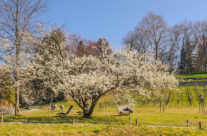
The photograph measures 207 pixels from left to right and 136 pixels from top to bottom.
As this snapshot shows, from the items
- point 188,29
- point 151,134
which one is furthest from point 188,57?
point 151,134

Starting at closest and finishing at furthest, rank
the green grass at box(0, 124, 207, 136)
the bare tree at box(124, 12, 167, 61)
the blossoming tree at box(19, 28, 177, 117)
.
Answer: the green grass at box(0, 124, 207, 136)
the blossoming tree at box(19, 28, 177, 117)
the bare tree at box(124, 12, 167, 61)

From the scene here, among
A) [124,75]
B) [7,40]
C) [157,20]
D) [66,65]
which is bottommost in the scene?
[124,75]

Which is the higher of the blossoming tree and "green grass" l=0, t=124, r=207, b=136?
the blossoming tree

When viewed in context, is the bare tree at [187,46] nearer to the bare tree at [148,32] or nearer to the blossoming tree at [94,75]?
the bare tree at [148,32]

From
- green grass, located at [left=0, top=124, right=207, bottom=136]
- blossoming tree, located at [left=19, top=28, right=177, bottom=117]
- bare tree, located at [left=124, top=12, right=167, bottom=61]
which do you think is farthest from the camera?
bare tree, located at [left=124, top=12, right=167, bottom=61]

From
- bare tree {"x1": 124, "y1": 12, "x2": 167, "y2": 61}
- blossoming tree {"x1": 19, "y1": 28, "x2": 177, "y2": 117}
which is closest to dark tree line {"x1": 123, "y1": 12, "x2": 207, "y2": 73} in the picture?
bare tree {"x1": 124, "y1": 12, "x2": 167, "y2": 61}

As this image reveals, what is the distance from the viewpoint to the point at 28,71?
59.2 ft

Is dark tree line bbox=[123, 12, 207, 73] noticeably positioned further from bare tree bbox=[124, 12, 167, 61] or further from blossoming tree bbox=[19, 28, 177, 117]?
blossoming tree bbox=[19, 28, 177, 117]

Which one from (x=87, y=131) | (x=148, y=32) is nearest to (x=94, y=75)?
(x=87, y=131)

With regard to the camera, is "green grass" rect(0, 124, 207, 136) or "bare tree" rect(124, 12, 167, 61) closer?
"green grass" rect(0, 124, 207, 136)

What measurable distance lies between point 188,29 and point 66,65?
51857mm

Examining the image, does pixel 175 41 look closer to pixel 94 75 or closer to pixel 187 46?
pixel 187 46

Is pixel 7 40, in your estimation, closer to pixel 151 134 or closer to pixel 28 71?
pixel 28 71

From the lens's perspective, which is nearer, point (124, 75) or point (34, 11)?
point (124, 75)
